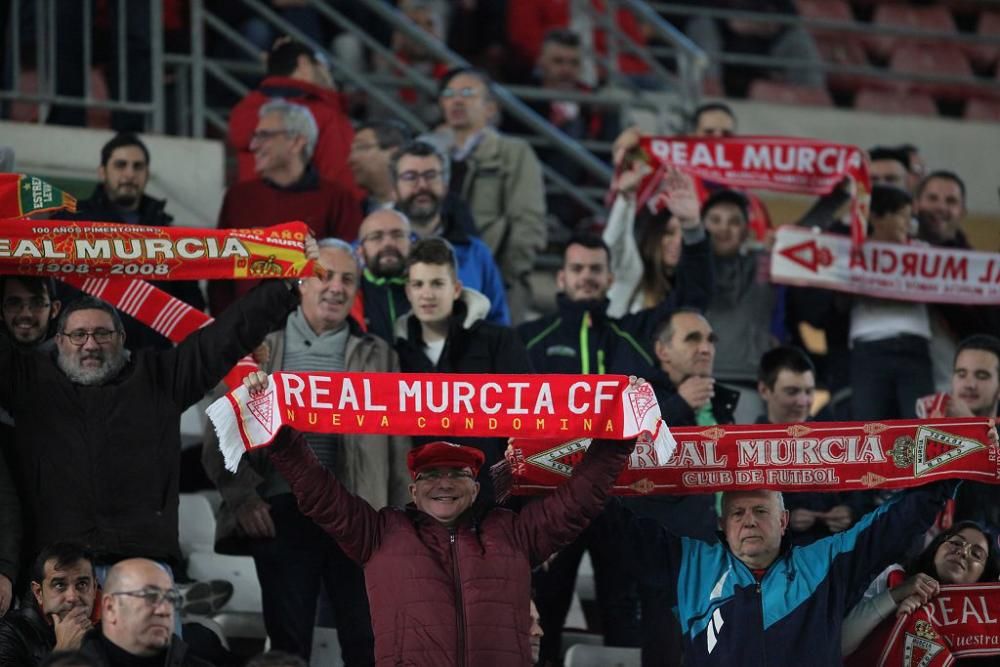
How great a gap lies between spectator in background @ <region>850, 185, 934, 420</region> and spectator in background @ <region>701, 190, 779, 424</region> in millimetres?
459

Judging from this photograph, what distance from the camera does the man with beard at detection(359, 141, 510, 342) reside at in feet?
31.8

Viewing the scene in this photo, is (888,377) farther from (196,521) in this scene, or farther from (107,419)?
(107,419)

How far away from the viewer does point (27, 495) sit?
26.4ft

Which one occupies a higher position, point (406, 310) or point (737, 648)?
point (406, 310)

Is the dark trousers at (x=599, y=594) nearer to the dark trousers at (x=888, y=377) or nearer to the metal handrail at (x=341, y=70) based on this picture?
the dark trousers at (x=888, y=377)

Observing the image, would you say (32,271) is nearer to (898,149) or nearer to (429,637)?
(429,637)

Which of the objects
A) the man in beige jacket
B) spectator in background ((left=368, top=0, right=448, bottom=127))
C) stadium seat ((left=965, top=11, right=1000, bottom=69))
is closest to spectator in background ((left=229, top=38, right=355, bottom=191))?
spectator in background ((left=368, top=0, right=448, bottom=127))

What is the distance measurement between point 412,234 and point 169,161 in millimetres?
1984

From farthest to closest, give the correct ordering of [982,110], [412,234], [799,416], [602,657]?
[982,110] < [412,234] < [799,416] < [602,657]

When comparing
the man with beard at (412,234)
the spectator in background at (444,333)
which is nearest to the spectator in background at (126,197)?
the man with beard at (412,234)

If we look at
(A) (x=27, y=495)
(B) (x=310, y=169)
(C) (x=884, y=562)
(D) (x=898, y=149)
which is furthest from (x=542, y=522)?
(D) (x=898, y=149)

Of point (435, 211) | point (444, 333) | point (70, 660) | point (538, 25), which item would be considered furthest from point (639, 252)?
point (70, 660)

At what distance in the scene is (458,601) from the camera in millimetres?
7633

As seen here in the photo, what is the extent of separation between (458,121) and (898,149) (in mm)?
2462
